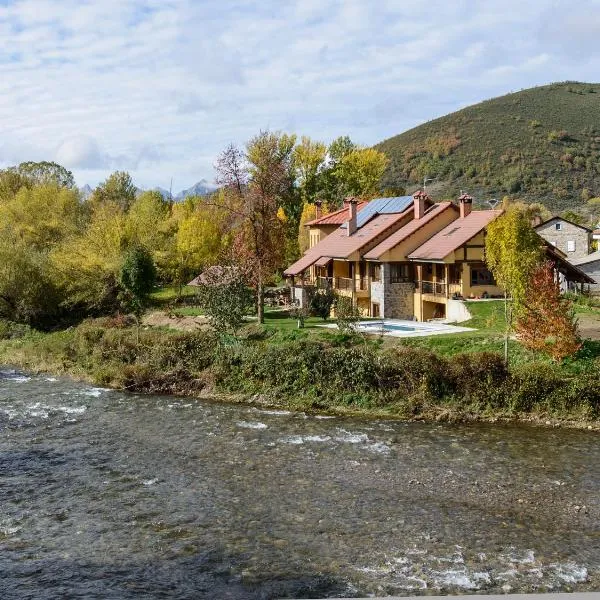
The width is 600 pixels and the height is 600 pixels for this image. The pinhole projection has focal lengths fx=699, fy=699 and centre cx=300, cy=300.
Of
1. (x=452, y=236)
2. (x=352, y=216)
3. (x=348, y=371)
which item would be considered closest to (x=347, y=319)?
(x=348, y=371)

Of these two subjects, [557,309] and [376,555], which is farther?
[557,309]

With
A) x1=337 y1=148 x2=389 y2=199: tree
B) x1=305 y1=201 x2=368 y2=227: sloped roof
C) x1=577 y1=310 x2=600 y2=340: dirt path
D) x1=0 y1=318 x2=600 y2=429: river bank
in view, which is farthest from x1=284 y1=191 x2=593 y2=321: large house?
x1=337 y1=148 x2=389 y2=199: tree

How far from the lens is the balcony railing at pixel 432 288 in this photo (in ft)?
128

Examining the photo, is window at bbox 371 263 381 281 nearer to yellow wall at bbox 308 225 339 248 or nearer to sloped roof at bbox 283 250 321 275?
sloped roof at bbox 283 250 321 275

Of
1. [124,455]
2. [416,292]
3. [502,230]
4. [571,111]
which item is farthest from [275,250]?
[571,111]

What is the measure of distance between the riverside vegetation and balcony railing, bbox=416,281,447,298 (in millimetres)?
3405

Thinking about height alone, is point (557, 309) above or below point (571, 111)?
below

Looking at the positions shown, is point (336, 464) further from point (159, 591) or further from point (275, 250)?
point (275, 250)

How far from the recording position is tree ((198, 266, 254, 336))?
34.2 m

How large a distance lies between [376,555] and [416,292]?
88.6ft

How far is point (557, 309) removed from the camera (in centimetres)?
2692

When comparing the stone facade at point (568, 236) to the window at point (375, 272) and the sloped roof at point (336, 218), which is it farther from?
the window at point (375, 272)

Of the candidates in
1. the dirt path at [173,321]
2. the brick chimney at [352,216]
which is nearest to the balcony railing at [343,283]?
the brick chimney at [352,216]

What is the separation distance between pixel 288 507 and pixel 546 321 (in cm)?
1434
